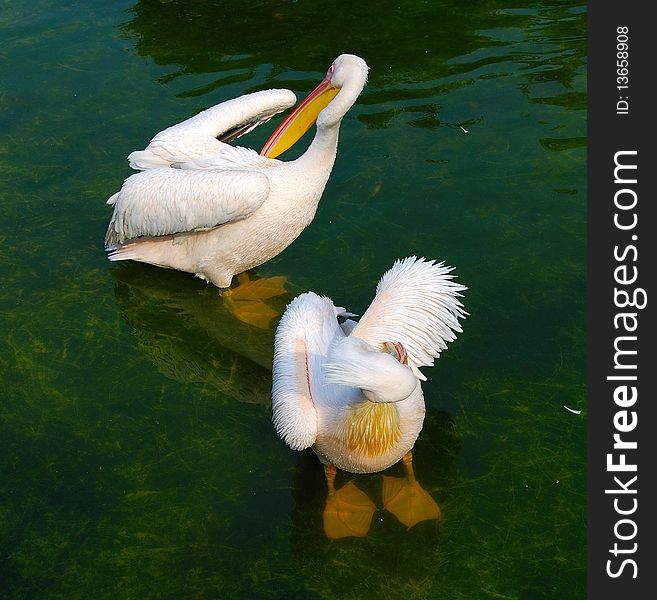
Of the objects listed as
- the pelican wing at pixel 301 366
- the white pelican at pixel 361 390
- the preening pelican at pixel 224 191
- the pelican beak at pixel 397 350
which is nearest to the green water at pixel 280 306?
the white pelican at pixel 361 390

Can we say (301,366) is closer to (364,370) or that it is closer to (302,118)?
(364,370)

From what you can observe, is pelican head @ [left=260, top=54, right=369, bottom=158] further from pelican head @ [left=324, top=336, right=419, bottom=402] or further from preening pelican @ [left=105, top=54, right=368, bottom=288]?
pelican head @ [left=324, top=336, right=419, bottom=402]

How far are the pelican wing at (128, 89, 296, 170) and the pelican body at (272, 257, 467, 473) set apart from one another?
128 centimetres

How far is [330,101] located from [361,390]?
187 cm

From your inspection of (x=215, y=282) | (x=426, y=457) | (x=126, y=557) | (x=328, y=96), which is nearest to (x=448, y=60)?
(x=328, y=96)

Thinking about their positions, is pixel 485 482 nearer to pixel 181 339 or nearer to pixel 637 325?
pixel 637 325

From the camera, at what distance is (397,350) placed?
3277mm

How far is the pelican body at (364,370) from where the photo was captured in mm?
2908

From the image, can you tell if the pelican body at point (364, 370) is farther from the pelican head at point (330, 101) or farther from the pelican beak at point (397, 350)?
the pelican head at point (330, 101)

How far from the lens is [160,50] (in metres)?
6.80

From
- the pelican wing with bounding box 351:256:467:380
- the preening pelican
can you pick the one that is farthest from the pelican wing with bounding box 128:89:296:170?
the pelican wing with bounding box 351:256:467:380

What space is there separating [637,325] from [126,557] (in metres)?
2.35

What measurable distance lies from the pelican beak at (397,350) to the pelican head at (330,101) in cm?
129

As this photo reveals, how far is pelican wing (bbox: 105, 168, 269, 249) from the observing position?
4191 mm
